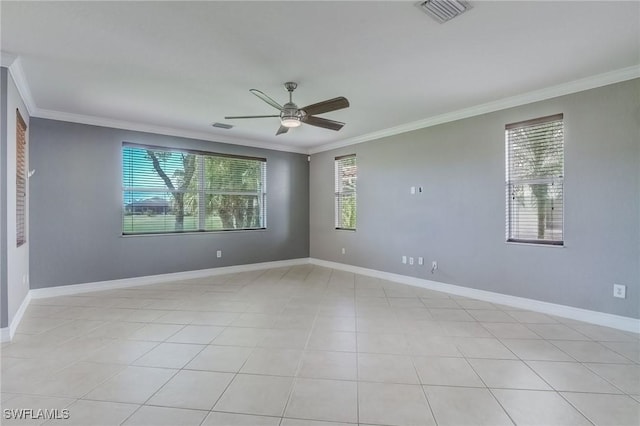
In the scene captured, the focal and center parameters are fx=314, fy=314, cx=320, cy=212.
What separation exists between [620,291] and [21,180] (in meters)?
6.77

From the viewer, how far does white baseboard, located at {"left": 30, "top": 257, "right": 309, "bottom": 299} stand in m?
4.43

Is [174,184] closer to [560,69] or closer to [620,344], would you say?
[560,69]

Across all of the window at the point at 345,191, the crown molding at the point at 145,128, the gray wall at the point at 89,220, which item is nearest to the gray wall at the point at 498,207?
the window at the point at 345,191

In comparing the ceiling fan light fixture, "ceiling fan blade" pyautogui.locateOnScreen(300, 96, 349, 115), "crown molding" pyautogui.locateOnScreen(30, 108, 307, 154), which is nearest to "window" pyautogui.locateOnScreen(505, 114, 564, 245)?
"ceiling fan blade" pyautogui.locateOnScreen(300, 96, 349, 115)

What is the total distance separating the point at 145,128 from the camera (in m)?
5.17

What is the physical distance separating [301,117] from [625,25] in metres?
2.75

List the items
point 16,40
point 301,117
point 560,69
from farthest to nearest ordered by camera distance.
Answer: point 301,117 < point 560,69 < point 16,40

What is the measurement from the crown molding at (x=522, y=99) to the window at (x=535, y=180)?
10.5 inches

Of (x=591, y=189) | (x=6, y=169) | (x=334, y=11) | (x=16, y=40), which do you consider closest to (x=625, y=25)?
(x=591, y=189)

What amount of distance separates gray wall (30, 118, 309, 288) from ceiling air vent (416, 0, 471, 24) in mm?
4626

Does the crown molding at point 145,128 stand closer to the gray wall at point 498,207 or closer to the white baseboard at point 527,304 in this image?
the gray wall at point 498,207

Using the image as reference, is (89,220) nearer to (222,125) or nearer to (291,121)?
(222,125)

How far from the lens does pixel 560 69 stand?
10.3ft

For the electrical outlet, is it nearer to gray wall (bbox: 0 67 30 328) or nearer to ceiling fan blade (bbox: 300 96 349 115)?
ceiling fan blade (bbox: 300 96 349 115)
